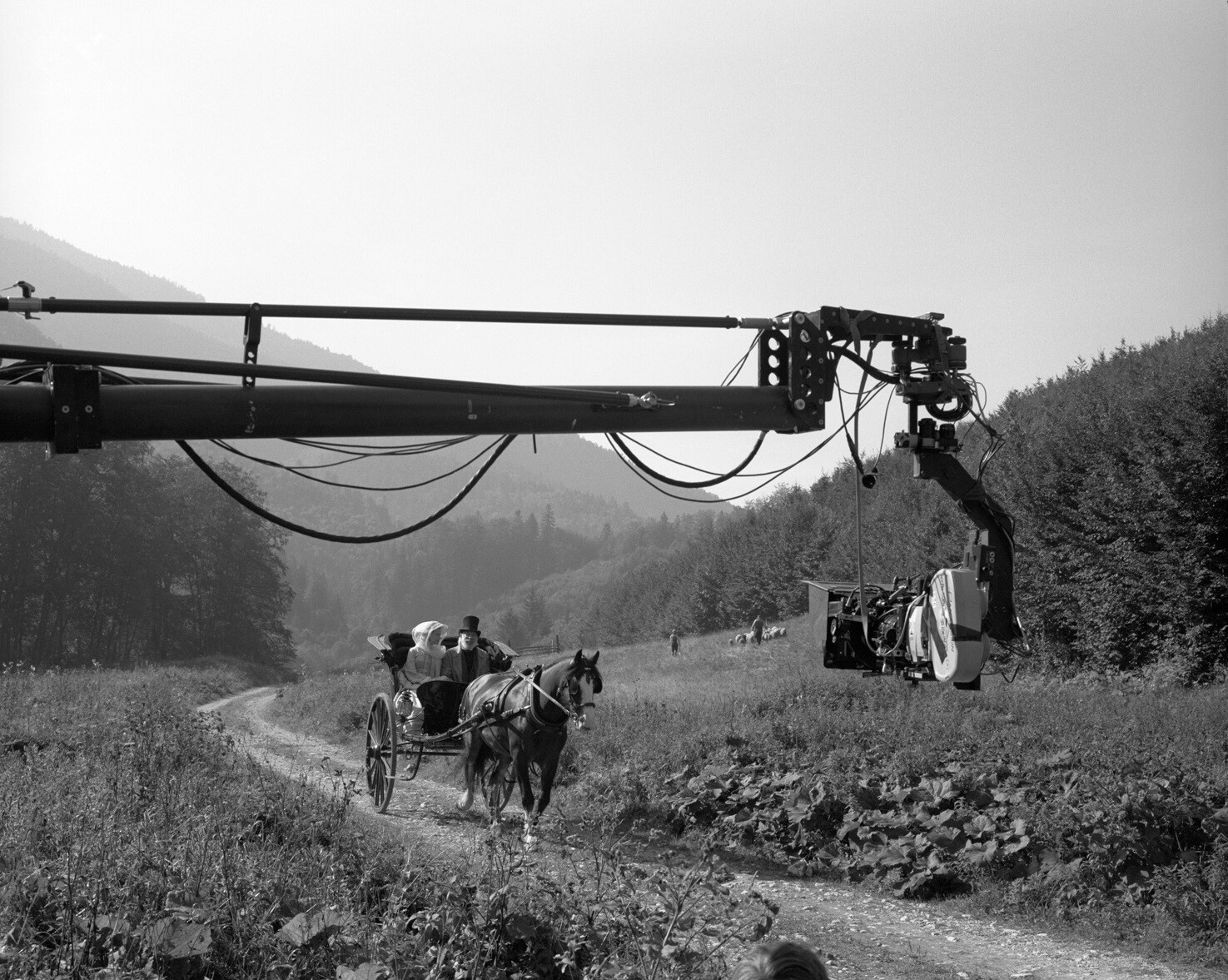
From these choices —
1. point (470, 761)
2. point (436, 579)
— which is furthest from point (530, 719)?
point (436, 579)

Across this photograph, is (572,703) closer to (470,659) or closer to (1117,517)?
(470,659)

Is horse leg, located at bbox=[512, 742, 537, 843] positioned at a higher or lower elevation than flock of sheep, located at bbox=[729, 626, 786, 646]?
higher

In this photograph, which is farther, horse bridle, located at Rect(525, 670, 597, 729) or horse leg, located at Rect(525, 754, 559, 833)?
horse leg, located at Rect(525, 754, 559, 833)

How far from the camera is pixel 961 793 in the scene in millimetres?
11320

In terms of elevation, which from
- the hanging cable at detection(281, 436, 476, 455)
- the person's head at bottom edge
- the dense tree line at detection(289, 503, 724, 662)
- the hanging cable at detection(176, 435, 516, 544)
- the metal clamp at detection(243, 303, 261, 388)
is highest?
the metal clamp at detection(243, 303, 261, 388)

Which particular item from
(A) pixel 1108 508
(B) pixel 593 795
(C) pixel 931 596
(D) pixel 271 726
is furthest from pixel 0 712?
(A) pixel 1108 508

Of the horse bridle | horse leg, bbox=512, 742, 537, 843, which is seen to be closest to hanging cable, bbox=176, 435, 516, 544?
the horse bridle

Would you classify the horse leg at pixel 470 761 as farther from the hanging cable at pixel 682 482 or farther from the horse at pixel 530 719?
the hanging cable at pixel 682 482

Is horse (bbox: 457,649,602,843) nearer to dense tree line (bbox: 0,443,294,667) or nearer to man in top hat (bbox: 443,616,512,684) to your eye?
man in top hat (bbox: 443,616,512,684)

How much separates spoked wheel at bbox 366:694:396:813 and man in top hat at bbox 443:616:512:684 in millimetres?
970

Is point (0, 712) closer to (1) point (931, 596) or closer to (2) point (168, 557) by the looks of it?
(1) point (931, 596)

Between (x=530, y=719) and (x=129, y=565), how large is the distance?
188 feet

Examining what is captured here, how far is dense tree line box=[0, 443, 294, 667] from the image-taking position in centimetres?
5722

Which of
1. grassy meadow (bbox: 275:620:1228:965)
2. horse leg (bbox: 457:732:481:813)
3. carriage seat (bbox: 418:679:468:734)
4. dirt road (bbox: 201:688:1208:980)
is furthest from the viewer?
carriage seat (bbox: 418:679:468:734)
